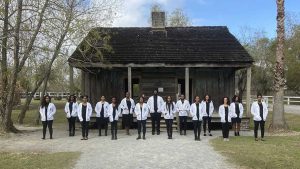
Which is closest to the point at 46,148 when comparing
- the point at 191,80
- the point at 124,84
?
the point at 124,84

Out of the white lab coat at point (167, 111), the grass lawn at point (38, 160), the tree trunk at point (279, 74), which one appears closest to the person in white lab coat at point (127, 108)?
the white lab coat at point (167, 111)

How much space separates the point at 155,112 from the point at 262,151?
6573 millimetres

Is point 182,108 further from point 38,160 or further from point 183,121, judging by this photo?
point 38,160

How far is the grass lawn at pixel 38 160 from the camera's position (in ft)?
38.9

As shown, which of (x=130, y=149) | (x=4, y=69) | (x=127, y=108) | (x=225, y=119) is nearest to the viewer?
(x=130, y=149)

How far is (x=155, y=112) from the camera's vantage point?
19922 mm

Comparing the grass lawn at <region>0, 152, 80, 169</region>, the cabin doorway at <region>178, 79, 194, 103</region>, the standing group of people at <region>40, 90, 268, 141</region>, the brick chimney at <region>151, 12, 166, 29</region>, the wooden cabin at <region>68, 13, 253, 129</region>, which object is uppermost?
the brick chimney at <region>151, 12, 166, 29</region>

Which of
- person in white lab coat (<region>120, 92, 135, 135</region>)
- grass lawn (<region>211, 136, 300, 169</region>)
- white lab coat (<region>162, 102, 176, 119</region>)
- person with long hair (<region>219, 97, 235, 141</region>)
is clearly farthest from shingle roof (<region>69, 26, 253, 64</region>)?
grass lawn (<region>211, 136, 300, 169</region>)

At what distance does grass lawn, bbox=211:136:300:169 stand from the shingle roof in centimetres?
629

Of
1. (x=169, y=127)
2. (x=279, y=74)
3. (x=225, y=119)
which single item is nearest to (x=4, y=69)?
(x=169, y=127)

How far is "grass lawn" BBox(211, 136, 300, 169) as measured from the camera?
12195 millimetres

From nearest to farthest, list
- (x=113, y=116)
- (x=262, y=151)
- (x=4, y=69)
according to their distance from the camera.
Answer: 1. (x=262, y=151)
2. (x=113, y=116)
3. (x=4, y=69)

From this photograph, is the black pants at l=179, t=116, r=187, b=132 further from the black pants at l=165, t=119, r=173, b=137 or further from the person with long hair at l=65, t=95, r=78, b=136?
the person with long hair at l=65, t=95, r=78, b=136

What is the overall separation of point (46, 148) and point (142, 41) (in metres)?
11.5
